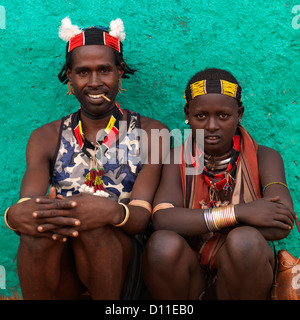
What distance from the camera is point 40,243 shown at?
2.68 metres

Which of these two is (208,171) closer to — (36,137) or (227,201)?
(227,201)

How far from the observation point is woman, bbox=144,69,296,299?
8.93 ft

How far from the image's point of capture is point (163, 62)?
385cm

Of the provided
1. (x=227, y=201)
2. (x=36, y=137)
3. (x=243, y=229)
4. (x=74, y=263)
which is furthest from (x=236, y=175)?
(x=36, y=137)

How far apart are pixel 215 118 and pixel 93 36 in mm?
1038

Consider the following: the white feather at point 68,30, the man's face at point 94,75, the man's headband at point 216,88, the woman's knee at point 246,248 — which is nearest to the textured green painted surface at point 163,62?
the white feather at point 68,30

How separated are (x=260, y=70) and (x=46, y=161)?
1.80 metres

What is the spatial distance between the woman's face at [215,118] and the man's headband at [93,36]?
75cm

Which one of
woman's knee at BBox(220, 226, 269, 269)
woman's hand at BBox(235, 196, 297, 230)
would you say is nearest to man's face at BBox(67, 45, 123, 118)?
woman's hand at BBox(235, 196, 297, 230)

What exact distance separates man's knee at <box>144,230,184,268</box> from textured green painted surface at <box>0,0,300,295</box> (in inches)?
51.0

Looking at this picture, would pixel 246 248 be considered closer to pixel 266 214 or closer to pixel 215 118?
pixel 266 214

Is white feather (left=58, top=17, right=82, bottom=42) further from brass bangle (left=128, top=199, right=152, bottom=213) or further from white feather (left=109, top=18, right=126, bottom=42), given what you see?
brass bangle (left=128, top=199, right=152, bottom=213)

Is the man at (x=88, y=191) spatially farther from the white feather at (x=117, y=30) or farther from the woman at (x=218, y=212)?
the woman at (x=218, y=212)

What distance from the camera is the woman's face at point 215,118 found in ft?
10.1
